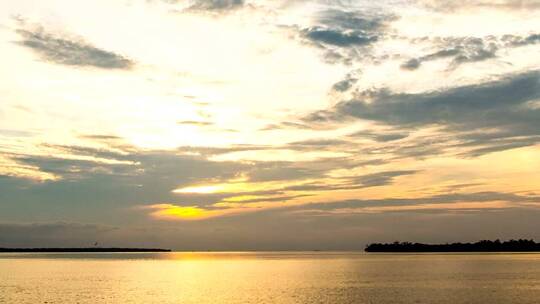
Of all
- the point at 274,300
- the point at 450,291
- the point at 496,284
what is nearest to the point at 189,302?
the point at 274,300

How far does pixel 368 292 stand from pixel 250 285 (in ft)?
84.9

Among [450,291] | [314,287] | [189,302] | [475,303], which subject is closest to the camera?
[475,303]

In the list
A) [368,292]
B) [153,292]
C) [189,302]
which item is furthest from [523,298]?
[153,292]

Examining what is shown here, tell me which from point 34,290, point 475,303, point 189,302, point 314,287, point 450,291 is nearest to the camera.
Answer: point 475,303

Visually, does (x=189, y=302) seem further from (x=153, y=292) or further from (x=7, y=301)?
(x=7, y=301)

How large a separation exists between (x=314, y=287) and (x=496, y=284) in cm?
3374

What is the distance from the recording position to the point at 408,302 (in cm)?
7850

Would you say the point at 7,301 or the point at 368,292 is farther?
the point at 368,292

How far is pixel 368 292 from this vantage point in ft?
312

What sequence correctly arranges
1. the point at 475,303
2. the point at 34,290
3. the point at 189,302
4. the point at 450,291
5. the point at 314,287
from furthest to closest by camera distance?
1. the point at 314,287
2. the point at 34,290
3. the point at 450,291
4. the point at 189,302
5. the point at 475,303

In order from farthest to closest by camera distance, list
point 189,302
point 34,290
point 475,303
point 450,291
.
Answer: point 34,290
point 450,291
point 189,302
point 475,303

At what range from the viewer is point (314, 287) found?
106 metres

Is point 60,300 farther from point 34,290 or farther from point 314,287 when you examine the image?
point 314,287

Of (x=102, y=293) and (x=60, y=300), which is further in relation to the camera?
(x=102, y=293)
